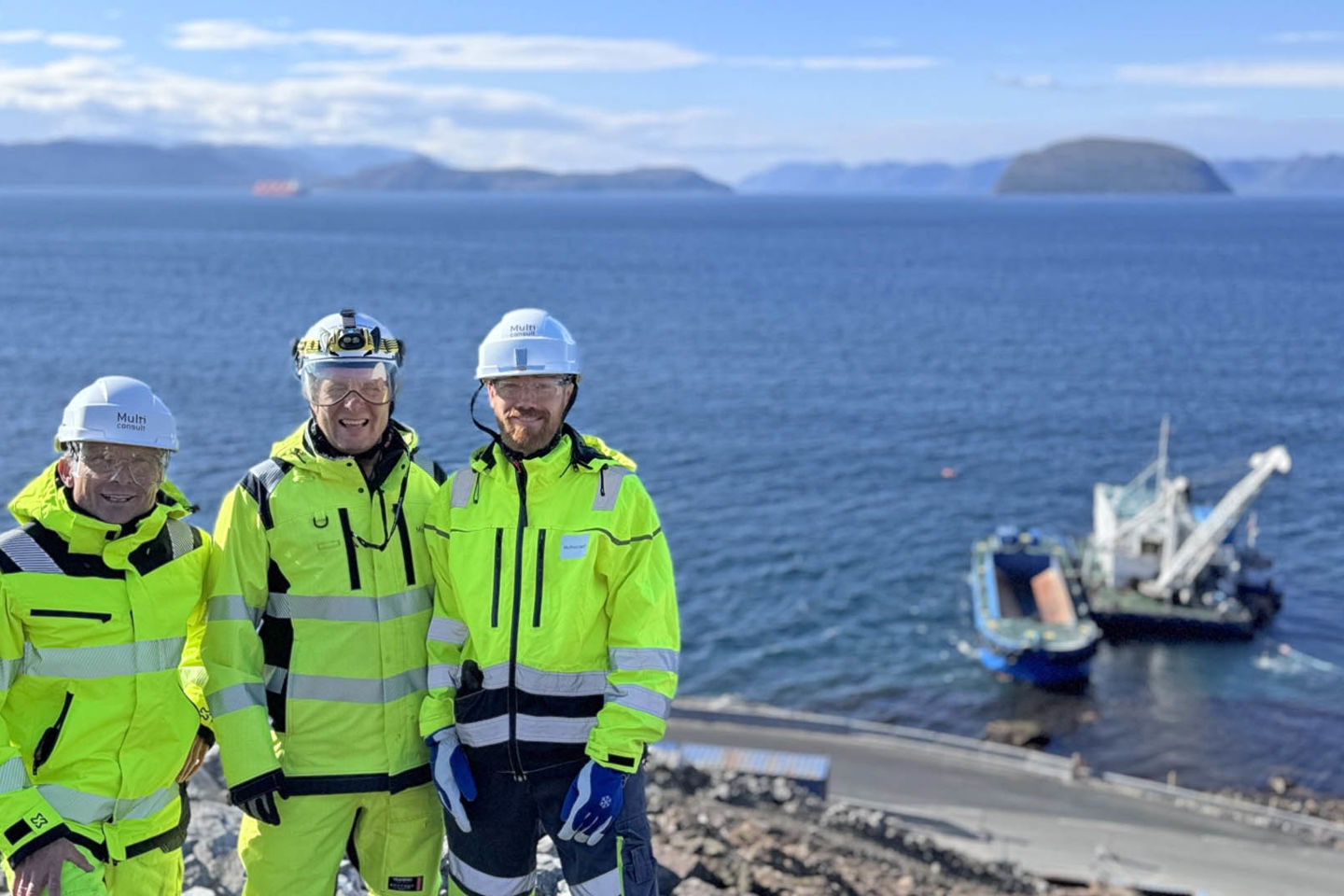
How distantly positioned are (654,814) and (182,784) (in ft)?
30.2

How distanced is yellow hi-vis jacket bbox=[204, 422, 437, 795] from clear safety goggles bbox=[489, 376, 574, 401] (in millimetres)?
692

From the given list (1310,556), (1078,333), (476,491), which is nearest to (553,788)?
(476,491)

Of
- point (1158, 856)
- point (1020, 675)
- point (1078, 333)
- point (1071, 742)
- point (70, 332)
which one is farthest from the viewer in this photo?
point (1078, 333)

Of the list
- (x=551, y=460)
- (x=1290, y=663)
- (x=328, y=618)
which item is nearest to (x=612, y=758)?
(x=551, y=460)

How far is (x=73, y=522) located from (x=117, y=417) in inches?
18.6

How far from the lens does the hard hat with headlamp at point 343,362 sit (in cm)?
547

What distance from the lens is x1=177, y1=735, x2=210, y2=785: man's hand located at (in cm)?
540

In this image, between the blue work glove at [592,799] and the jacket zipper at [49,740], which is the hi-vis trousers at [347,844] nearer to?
the blue work glove at [592,799]

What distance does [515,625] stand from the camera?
5.29 m

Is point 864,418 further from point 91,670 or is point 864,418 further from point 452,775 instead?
point 91,670

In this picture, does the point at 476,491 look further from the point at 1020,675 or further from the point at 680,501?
the point at 680,501

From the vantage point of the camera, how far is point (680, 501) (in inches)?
1750

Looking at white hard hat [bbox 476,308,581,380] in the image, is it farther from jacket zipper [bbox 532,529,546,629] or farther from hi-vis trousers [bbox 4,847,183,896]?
hi-vis trousers [bbox 4,847,183,896]

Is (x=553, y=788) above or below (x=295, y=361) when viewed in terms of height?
below
